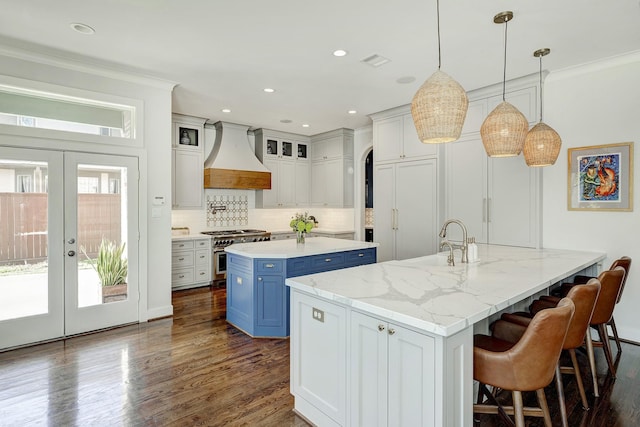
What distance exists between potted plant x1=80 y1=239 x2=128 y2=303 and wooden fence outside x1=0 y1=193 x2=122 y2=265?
0.27 feet

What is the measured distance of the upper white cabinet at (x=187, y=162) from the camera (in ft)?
19.6

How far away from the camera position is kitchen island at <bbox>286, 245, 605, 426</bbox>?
1.57 metres

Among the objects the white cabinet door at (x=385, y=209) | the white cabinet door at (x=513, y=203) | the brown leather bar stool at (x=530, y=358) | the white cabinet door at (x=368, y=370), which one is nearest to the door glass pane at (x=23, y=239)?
the white cabinet door at (x=368, y=370)

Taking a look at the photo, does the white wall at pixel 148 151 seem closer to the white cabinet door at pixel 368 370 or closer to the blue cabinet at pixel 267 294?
the blue cabinet at pixel 267 294

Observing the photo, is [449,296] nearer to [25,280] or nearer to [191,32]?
[191,32]

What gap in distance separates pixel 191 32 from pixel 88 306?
307 centimetres

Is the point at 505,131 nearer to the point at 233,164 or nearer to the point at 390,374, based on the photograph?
the point at 390,374

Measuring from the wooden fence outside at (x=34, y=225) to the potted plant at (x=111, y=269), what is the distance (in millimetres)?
83

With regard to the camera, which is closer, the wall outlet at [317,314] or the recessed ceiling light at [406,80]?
the wall outlet at [317,314]

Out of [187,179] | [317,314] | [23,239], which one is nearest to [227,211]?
[187,179]

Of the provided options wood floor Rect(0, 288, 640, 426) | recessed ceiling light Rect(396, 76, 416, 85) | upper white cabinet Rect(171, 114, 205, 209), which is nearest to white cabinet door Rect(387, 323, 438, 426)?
wood floor Rect(0, 288, 640, 426)

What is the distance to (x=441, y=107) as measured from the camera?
196cm

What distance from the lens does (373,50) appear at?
11.3ft

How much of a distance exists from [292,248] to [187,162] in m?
3.15
